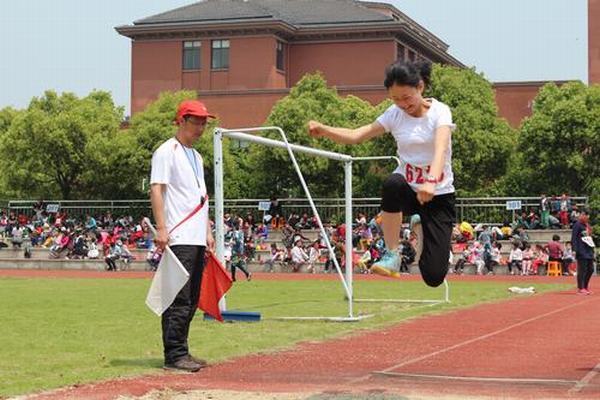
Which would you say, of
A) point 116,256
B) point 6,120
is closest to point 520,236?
point 116,256

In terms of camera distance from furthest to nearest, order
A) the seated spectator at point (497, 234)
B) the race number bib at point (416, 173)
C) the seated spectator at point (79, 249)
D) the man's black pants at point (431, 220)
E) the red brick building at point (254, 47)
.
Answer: the red brick building at point (254, 47), the seated spectator at point (79, 249), the seated spectator at point (497, 234), the man's black pants at point (431, 220), the race number bib at point (416, 173)

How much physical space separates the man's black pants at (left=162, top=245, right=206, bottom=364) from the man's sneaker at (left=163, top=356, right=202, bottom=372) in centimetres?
3

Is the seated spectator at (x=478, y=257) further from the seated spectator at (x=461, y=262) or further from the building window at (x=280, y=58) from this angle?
the building window at (x=280, y=58)

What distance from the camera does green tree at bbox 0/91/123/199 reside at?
49.3 metres

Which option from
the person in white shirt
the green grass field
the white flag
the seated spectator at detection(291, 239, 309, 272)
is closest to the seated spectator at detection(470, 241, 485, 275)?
the seated spectator at detection(291, 239, 309, 272)

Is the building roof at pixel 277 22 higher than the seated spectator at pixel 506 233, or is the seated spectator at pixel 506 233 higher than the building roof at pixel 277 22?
the building roof at pixel 277 22

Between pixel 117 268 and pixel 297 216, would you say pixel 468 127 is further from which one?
pixel 117 268

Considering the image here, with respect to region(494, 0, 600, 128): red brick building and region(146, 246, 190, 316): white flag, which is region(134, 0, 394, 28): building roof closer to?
region(494, 0, 600, 128): red brick building

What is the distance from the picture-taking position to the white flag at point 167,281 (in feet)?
28.6

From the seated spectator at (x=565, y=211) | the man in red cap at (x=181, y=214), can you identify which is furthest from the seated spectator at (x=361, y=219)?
the man in red cap at (x=181, y=214)

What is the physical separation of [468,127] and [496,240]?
457 inches

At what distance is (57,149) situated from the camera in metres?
49.8

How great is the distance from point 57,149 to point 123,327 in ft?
126

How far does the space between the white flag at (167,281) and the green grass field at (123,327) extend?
60 centimetres
